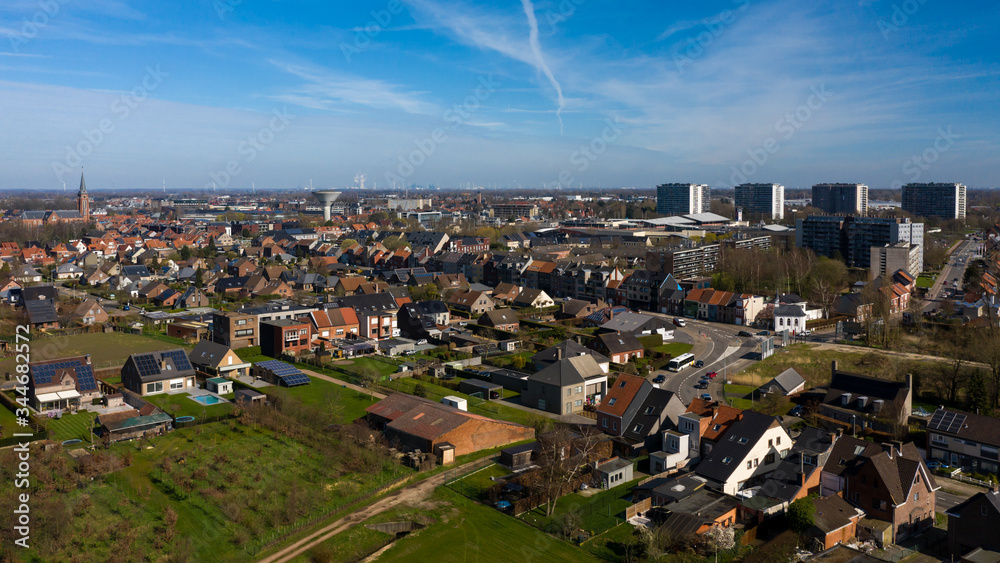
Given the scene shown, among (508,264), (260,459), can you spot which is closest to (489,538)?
(260,459)

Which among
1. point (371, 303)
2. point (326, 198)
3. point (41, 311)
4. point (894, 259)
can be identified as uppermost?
point (326, 198)

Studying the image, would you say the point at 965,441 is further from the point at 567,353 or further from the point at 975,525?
the point at 567,353

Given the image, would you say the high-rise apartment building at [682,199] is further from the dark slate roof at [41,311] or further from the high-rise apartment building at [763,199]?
the dark slate roof at [41,311]

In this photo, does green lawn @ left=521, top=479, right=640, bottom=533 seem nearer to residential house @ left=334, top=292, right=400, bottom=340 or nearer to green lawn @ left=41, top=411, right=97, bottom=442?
green lawn @ left=41, top=411, right=97, bottom=442

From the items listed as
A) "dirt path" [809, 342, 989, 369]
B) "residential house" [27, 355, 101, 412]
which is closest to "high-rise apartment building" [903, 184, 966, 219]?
"dirt path" [809, 342, 989, 369]

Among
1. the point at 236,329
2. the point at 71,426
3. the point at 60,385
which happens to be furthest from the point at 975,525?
the point at 236,329

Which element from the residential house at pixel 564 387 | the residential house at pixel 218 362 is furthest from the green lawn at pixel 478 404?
the residential house at pixel 218 362
